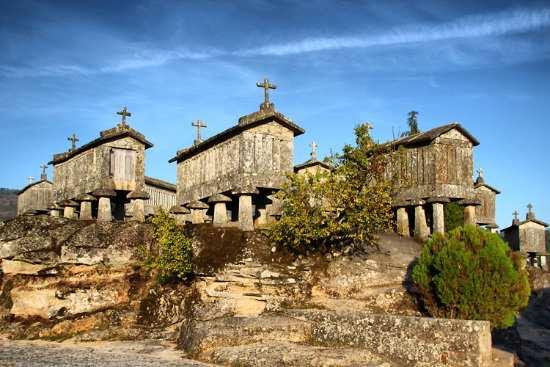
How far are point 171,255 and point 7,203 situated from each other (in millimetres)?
94080

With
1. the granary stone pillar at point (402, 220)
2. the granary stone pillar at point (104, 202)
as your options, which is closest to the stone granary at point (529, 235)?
Answer: the granary stone pillar at point (402, 220)

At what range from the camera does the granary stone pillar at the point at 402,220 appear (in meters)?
26.1

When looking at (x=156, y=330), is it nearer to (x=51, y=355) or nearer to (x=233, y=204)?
(x=51, y=355)

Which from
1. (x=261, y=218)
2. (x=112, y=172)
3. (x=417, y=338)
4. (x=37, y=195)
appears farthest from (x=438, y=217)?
(x=37, y=195)

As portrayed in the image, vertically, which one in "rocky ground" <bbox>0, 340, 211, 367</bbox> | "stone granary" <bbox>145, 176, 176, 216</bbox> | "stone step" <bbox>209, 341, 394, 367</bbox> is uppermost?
"stone granary" <bbox>145, 176, 176, 216</bbox>

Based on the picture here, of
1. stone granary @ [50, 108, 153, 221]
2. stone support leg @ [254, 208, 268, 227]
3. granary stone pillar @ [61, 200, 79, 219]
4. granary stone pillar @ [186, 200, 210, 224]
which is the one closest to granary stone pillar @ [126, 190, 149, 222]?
stone granary @ [50, 108, 153, 221]

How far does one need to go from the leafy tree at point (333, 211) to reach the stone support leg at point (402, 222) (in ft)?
16.2

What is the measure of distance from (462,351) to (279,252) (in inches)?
333

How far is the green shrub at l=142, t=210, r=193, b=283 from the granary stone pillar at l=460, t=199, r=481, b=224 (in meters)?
12.3

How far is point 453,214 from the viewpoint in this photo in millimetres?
26172

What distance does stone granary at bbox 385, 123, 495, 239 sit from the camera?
2462 centimetres

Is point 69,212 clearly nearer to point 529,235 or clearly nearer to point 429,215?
point 429,215

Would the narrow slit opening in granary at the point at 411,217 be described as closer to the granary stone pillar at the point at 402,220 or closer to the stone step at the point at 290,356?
the granary stone pillar at the point at 402,220

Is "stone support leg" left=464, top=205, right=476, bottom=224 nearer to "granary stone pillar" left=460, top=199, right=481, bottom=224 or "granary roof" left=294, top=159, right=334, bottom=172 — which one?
"granary stone pillar" left=460, top=199, right=481, bottom=224
